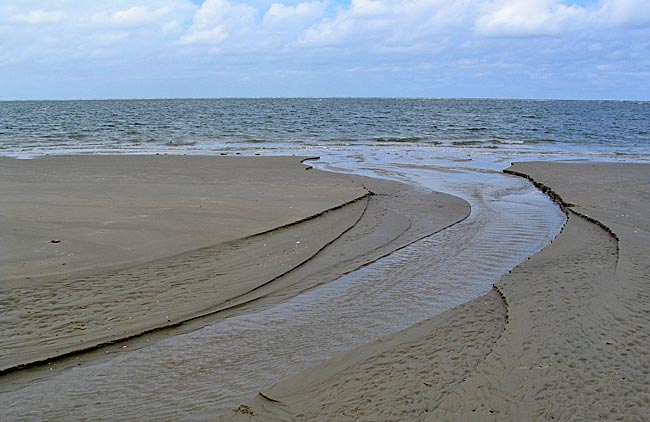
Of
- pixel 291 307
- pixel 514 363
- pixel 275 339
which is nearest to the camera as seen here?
pixel 514 363

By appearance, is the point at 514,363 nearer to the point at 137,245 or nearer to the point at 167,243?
the point at 167,243

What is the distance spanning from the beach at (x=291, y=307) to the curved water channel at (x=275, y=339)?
29 millimetres

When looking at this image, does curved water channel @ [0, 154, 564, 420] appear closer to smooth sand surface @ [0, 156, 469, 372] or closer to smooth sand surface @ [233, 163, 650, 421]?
smooth sand surface @ [233, 163, 650, 421]

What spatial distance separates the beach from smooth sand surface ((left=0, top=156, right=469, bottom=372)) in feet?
0.11

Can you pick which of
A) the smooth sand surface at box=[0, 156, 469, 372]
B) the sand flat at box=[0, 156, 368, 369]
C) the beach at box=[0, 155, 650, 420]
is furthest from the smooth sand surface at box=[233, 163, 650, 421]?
the sand flat at box=[0, 156, 368, 369]

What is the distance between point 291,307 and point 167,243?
111 inches

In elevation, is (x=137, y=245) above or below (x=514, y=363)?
above

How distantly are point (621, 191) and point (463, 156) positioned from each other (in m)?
11.7

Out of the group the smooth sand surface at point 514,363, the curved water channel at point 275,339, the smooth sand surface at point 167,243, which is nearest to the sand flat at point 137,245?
the smooth sand surface at point 167,243

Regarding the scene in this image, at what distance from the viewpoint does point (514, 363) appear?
4.75m

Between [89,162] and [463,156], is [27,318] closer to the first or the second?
[89,162]

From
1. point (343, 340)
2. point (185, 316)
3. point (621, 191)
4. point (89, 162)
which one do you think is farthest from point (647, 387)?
point (89, 162)

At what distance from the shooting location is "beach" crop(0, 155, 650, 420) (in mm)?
4219

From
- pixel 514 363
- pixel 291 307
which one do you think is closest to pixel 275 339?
pixel 291 307
